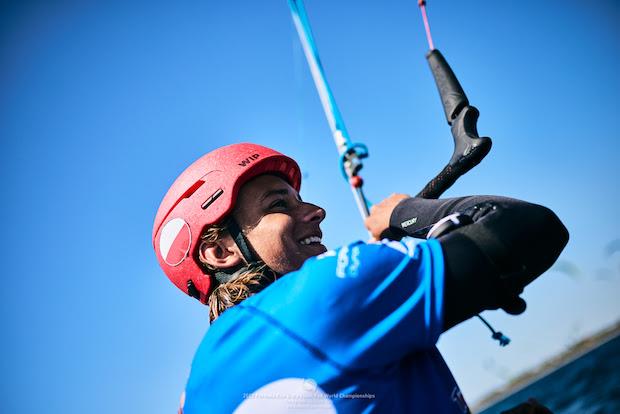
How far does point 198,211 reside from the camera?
131 inches

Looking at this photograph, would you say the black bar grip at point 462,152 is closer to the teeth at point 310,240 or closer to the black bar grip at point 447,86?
the black bar grip at point 447,86

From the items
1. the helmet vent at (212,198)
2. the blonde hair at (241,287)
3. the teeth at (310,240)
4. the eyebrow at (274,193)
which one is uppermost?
the helmet vent at (212,198)

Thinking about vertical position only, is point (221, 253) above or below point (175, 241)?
below

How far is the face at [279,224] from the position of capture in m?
2.93

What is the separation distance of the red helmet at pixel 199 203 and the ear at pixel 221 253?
0.08 m

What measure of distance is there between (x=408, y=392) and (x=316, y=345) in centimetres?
59

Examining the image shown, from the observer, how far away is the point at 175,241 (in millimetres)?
3398

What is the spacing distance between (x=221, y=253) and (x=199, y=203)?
51 cm

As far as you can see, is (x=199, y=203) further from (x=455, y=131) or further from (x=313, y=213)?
(x=455, y=131)

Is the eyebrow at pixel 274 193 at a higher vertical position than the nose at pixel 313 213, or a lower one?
higher

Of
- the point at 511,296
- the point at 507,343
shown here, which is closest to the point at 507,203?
the point at 511,296

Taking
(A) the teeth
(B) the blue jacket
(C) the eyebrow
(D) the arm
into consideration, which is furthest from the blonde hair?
(D) the arm

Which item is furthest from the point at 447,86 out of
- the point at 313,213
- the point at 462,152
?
the point at 313,213

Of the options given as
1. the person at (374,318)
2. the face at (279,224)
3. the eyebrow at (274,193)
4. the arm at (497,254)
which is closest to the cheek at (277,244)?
the face at (279,224)
